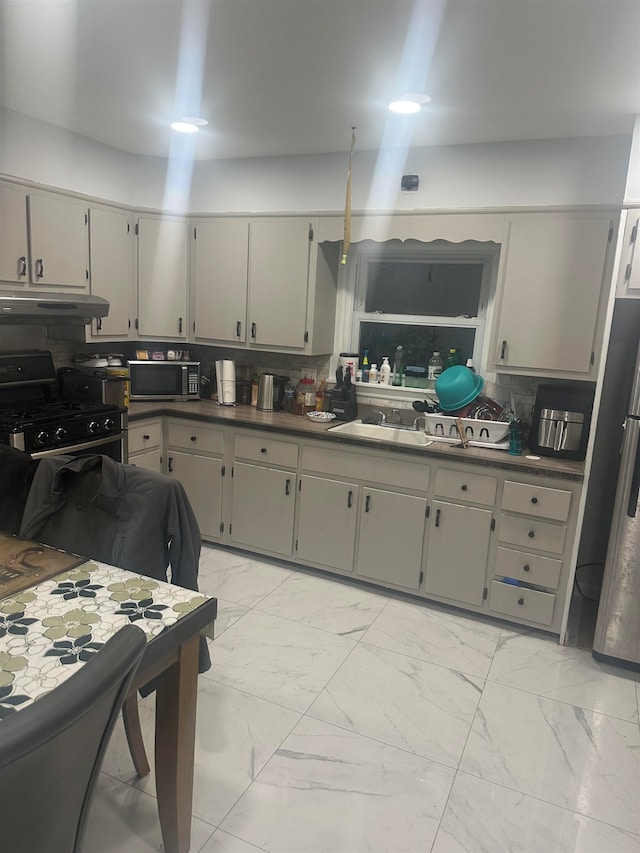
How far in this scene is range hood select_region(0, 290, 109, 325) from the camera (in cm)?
295

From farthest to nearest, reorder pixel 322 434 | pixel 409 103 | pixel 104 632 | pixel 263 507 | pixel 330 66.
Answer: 1. pixel 263 507
2. pixel 322 434
3. pixel 409 103
4. pixel 330 66
5. pixel 104 632

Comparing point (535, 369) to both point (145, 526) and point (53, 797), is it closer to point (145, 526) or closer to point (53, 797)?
point (145, 526)

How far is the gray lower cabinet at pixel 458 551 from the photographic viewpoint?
3.03 m

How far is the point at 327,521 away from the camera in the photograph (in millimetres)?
3410

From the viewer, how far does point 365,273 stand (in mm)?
3891

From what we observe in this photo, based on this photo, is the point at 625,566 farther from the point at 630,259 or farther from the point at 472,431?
the point at 630,259

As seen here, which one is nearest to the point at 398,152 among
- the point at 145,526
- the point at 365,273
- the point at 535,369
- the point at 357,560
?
the point at 365,273

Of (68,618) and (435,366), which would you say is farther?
(435,366)

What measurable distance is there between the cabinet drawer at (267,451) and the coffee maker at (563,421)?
138cm

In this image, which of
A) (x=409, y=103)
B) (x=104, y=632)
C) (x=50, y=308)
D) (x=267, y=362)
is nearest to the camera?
(x=104, y=632)

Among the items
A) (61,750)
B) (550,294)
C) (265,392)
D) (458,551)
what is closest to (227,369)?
(265,392)

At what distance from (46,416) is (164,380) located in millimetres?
1022

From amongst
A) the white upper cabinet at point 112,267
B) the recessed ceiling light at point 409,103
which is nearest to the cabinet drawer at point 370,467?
the white upper cabinet at point 112,267

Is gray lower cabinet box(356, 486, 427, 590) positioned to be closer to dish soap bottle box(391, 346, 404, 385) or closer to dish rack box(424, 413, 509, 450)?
dish rack box(424, 413, 509, 450)
